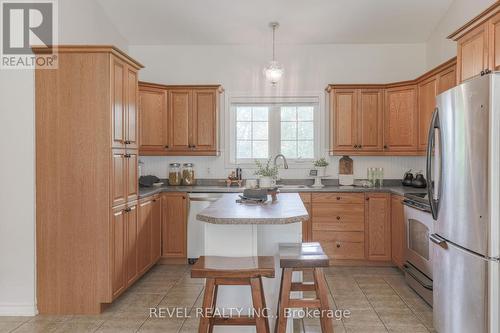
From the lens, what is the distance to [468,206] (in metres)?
2.14

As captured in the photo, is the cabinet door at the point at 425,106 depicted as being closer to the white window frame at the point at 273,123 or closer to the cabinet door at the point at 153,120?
the white window frame at the point at 273,123

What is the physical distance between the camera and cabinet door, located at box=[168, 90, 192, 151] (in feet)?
15.5

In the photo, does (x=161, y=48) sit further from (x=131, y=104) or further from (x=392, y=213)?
(x=392, y=213)

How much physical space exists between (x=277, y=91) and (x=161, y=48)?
69.0 inches

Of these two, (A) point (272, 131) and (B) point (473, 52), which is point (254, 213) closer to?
(B) point (473, 52)

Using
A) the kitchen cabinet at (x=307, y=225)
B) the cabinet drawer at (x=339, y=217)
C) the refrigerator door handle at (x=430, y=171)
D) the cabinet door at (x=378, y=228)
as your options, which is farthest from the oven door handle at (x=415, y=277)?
the kitchen cabinet at (x=307, y=225)

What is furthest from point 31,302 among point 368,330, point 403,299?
point 403,299

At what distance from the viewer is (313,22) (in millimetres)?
4523

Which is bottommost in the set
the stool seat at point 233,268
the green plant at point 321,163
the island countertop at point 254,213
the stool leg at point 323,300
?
the stool leg at point 323,300

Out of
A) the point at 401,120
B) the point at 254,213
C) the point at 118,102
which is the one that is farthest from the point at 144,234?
the point at 401,120

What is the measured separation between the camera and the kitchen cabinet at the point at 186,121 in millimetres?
4703

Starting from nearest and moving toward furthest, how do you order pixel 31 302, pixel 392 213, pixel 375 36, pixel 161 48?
pixel 31 302 → pixel 392 213 → pixel 375 36 → pixel 161 48

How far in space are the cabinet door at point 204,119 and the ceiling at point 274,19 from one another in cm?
84

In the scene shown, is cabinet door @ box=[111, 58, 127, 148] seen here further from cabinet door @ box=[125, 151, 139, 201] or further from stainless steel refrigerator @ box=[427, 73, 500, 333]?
stainless steel refrigerator @ box=[427, 73, 500, 333]
